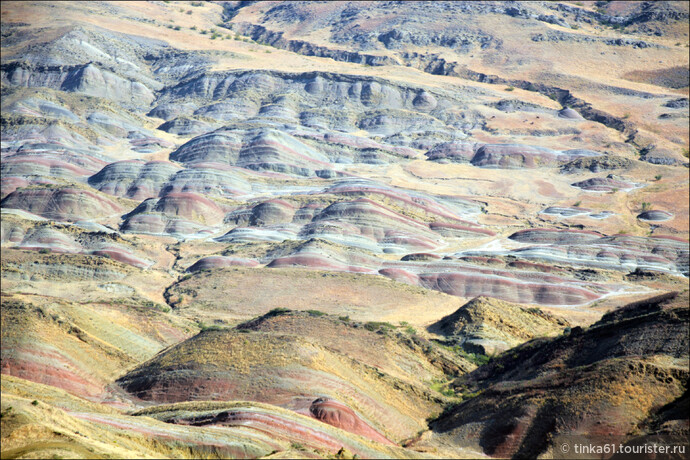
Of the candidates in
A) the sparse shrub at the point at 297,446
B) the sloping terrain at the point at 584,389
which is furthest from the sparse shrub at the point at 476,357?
the sparse shrub at the point at 297,446

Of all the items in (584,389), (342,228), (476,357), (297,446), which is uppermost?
(297,446)

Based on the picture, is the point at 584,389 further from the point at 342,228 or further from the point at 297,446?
the point at 342,228

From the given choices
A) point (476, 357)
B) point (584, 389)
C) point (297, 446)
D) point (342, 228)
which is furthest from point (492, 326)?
point (342, 228)

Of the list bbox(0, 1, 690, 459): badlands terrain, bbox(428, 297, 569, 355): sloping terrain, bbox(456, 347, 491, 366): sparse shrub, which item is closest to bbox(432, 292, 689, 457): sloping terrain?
bbox(0, 1, 690, 459): badlands terrain

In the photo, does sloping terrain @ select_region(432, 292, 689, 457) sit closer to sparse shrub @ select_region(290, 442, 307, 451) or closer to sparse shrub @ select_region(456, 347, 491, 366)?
sparse shrub @ select_region(456, 347, 491, 366)

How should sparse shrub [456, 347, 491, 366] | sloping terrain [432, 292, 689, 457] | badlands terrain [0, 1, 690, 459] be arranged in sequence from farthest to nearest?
sparse shrub [456, 347, 491, 366] → badlands terrain [0, 1, 690, 459] → sloping terrain [432, 292, 689, 457]

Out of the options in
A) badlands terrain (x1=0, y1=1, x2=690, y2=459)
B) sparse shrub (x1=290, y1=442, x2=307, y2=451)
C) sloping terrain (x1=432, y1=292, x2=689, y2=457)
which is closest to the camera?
sparse shrub (x1=290, y1=442, x2=307, y2=451)

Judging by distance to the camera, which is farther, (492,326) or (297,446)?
(492,326)

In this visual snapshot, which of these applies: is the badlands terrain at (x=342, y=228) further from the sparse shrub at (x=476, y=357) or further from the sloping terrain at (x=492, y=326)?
the sparse shrub at (x=476, y=357)
